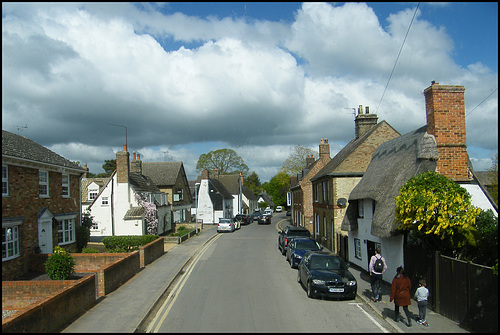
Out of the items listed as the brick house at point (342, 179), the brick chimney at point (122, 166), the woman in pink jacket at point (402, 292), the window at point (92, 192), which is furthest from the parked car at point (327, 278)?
the window at point (92, 192)

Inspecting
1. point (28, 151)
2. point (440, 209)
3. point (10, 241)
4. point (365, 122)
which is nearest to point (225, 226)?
point (365, 122)

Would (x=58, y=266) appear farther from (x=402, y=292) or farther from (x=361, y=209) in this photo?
(x=361, y=209)

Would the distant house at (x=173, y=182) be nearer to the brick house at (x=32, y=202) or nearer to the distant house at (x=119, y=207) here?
the distant house at (x=119, y=207)

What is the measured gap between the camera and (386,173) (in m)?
16.6

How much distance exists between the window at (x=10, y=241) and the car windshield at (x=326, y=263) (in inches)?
515

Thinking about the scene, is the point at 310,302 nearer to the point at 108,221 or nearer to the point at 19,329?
the point at 19,329

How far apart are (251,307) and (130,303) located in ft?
13.5

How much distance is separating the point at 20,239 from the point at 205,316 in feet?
38.4

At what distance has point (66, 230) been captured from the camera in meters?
23.1

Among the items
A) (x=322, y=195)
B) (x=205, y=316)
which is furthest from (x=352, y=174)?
(x=205, y=316)

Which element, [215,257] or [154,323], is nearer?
[154,323]

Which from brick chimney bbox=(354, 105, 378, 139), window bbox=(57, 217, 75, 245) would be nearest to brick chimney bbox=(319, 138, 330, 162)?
brick chimney bbox=(354, 105, 378, 139)

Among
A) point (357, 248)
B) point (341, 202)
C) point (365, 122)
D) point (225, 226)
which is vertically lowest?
point (225, 226)

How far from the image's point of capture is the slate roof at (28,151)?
58.3ft
